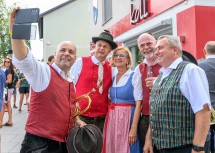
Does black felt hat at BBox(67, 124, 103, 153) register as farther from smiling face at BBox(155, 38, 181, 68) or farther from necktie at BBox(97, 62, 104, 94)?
necktie at BBox(97, 62, 104, 94)

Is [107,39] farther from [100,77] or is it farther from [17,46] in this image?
[17,46]

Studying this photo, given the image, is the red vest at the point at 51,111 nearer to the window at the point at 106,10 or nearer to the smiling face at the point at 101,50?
the smiling face at the point at 101,50

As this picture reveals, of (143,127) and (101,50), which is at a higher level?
(101,50)

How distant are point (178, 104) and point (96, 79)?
1.51 metres

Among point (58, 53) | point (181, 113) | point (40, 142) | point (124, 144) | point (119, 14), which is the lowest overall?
point (124, 144)

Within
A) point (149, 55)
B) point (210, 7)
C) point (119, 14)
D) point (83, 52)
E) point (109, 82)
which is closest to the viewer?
point (149, 55)

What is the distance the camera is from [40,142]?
2.48m

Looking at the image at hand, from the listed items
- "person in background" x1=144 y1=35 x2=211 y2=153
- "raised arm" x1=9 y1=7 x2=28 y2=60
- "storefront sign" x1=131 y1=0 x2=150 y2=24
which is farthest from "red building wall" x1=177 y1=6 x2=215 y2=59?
"raised arm" x1=9 y1=7 x2=28 y2=60

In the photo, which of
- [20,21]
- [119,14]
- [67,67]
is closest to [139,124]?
[67,67]

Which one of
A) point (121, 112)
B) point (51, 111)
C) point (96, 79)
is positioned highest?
point (96, 79)

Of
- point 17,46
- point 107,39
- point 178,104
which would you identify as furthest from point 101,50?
point 17,46

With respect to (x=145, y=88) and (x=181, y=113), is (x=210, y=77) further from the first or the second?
(x=181, y=113)

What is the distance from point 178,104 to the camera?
7.86 feet

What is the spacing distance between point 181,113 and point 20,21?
53.7 inches
